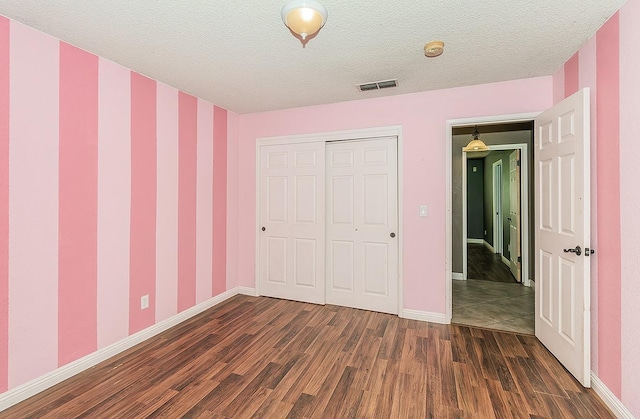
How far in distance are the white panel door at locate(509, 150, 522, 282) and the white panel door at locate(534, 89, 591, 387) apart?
2.34 metres

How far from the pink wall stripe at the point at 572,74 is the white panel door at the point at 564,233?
9.1 inches

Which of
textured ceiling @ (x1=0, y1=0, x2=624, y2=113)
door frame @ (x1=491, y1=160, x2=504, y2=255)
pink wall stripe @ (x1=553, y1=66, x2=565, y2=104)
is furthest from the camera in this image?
door frame @ (x1=491, y1=160, x2=504, y2=255)

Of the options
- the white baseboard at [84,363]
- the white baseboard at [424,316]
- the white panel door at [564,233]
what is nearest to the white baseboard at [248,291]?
the white baseboard at [84,363]

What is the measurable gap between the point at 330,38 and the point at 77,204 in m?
2.35

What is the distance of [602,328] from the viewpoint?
1.99 meters

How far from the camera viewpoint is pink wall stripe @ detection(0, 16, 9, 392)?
6.17 feet

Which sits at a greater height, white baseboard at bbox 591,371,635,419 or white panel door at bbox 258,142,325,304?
white panel door at bbox 258,142,325,304

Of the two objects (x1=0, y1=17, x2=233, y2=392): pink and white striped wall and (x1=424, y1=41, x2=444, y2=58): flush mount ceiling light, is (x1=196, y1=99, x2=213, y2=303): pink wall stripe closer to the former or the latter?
(x1=0, y1=17, x2=233, y2=392): pink and white striped wall

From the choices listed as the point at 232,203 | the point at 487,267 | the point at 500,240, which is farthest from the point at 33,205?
the point at 500,240

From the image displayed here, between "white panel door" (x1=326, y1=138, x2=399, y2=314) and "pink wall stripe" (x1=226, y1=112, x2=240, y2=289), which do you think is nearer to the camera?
"white panel door" (x1=326, y1=138, x2=399, y2=314)

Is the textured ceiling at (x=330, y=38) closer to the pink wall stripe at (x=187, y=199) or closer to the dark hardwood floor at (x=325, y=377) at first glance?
the pink wall stripe at (x=187, y=199)

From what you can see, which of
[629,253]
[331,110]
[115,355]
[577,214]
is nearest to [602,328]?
[629,253]

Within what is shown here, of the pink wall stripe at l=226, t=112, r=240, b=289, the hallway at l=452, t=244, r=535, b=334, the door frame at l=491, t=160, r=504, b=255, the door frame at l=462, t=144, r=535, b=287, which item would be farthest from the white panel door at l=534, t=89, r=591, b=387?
the door frame at l=491, t=160, r=504, b=255

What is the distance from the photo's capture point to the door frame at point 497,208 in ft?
21.8
